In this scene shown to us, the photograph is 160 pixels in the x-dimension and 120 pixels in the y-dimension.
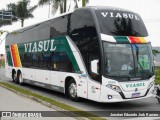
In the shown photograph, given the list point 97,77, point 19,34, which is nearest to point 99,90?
point 97,77

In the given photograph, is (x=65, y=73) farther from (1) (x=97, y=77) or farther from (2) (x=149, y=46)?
(2) (x=149, y=46)

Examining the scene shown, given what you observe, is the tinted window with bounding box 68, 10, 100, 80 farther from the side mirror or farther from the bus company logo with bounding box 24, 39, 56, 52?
the bus company logo with bounding box 24, 39, 56, 52

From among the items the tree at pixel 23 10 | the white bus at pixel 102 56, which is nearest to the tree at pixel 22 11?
the tree at pixel 23 10

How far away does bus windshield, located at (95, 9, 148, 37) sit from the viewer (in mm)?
12086

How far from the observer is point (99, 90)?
38.2 ft

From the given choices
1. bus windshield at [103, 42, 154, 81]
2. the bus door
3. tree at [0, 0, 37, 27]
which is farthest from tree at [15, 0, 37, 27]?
bus windshield at [103, 42, 154, 81]

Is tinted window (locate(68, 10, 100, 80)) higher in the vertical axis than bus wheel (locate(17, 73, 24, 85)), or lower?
higher

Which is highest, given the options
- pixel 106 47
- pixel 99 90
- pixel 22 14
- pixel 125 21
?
pixel 22 14

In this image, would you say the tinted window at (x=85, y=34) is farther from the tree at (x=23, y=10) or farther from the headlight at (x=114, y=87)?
the tree at (x=23, y=10)

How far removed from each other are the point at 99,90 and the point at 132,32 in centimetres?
255

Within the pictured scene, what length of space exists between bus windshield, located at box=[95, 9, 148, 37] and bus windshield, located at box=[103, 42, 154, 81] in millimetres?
524

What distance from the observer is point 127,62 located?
11883 mm

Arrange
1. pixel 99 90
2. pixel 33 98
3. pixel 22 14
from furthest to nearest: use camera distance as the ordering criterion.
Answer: pixel 22 14 < pixel 33 98 < pixel 99 90

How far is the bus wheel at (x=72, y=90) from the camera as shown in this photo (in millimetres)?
13595
